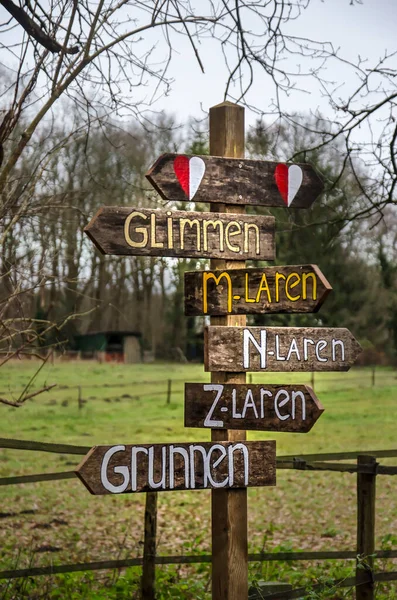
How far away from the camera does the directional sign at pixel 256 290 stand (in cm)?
407

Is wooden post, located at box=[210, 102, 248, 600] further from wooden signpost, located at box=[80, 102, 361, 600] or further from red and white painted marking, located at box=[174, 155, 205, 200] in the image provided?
red and white painted marking, located at box=[174, 155, 205, 200]

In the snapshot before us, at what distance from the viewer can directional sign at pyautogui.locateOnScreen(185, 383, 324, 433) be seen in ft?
13.4

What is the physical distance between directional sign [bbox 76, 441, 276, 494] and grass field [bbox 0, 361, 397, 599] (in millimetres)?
1638

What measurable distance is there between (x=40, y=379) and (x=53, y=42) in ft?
86.2

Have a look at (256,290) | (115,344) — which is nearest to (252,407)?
(256,290)

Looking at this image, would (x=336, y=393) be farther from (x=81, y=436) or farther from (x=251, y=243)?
(x=251, y=243)

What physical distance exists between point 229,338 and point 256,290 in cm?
30

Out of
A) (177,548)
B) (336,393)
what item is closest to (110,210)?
(177,548)

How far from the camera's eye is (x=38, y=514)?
11352mm

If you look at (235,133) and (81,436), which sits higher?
(235,133)

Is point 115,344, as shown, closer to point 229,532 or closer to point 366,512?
point 366,512

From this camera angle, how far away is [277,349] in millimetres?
4098

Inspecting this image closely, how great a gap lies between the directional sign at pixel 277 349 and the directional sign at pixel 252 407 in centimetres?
11

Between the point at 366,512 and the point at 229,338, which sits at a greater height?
the point at 229,338
